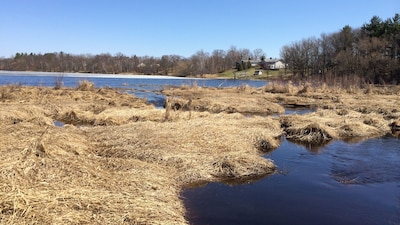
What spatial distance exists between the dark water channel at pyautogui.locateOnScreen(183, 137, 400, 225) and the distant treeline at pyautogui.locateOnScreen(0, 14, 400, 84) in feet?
130

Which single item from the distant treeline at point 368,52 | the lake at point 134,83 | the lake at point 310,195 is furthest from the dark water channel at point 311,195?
the distant treeline at point 368,52

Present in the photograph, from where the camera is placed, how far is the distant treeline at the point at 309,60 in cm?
6150

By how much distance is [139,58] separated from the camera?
18462 centimetres

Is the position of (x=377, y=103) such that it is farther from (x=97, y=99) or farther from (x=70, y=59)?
(x=70, y=59)

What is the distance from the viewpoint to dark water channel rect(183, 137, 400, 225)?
7062 millimetres

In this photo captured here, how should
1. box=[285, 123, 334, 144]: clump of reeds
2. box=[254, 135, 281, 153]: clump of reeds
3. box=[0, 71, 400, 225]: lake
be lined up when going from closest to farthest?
box=[0, 71, 400, 225]: lake < box=[254, 135, 281, 153]: clump of reeds < box=[285, 123, 334, 144]: clump of reeds

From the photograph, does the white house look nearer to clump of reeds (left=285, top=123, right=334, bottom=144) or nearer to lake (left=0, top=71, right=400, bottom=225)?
clump of reeds (left=285, top=123, right=334, bottom=144)

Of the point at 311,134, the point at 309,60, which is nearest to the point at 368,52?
the point at 309,60

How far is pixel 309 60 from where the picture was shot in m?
106

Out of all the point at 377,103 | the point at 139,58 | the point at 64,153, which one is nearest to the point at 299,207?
the point at 64,153

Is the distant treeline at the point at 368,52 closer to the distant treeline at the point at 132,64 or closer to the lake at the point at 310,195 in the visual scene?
the lake at the point at 310,195

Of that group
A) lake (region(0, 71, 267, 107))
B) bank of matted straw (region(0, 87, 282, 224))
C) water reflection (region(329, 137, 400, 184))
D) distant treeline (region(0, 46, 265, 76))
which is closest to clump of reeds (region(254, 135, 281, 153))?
bank of matted straw (region(0, 87, 282, 224))

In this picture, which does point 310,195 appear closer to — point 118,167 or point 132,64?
point 118,167

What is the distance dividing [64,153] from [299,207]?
604cm
